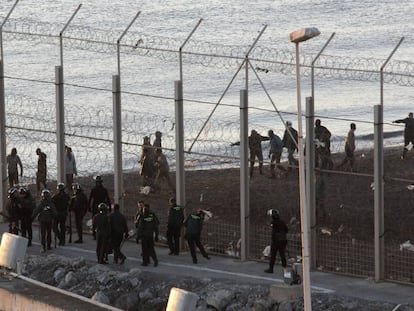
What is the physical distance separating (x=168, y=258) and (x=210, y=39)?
3922 cm

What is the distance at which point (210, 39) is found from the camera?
7256 centimetres

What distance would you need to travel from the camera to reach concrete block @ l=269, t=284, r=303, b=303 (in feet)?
Result: 97.8

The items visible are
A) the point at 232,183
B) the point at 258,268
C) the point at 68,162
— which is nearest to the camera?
the point at 258,268

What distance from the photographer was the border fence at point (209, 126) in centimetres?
3388

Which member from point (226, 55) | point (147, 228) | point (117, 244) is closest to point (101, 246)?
point (117, 244)

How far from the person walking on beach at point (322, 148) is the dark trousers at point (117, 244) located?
3727 mm

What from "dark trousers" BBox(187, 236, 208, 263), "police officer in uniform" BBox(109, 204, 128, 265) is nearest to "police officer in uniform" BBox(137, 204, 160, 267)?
"police officer in uniform" BBox(109, 204, 128, 265)

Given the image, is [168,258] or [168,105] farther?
[168,105]

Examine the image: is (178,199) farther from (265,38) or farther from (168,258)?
(265,38)

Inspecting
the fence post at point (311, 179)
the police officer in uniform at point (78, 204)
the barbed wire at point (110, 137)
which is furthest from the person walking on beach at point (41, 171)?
the fence post at point (311, 179)

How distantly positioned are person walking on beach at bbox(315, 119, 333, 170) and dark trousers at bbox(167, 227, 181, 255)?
270cm

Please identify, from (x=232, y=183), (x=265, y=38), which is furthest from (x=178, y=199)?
(x=265, y=38)

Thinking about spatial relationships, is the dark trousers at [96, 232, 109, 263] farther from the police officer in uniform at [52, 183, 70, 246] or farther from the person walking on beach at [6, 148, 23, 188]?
the person walking on beach at [6, 148, 23, 188]

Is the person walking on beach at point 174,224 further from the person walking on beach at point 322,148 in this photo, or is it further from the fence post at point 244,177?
the person walking on beach at point 322,148
